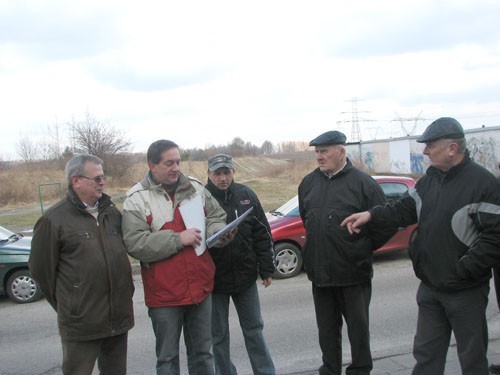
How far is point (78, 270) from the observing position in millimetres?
2953

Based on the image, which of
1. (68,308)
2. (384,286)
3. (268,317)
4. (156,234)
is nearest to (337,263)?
(156,234)

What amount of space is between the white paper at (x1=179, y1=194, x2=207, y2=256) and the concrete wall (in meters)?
24.0

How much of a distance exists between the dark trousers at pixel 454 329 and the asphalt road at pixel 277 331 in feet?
4.49

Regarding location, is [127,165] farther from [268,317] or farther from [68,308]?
[68,308]

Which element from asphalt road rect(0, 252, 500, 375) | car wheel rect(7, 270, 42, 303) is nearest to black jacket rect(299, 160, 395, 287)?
asphalt road rect(0, 252, 500, 375)

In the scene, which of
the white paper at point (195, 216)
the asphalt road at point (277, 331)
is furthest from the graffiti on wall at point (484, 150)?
the white paper at point (195, 216)

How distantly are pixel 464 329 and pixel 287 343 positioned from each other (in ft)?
7.86

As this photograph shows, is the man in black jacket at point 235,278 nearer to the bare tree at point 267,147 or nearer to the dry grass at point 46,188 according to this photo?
the dry grass at point 46,188

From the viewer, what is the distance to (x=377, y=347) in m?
4.85

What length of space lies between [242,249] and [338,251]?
78 centimetres

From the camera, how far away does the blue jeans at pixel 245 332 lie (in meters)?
3.84

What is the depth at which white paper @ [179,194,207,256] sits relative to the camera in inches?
131

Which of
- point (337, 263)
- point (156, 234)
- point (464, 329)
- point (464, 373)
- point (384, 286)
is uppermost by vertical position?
point (156, 234)

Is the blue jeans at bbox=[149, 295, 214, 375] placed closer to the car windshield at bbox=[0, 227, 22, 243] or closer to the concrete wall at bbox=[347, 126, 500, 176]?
the car windshield at bbox=[0, 227, 22, 243]
